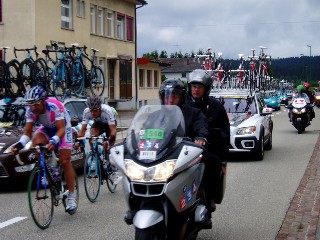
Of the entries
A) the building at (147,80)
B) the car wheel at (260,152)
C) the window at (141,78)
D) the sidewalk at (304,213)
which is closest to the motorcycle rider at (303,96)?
the car wheel at (260,152)

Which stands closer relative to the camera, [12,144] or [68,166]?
[68,166]

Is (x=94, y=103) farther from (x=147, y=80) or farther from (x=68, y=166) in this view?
(x=147, y=80)

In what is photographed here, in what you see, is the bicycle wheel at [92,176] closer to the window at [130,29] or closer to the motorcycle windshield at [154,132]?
the motorcycle windshield at [154,132]

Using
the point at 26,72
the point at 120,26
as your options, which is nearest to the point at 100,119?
the point at 26,72

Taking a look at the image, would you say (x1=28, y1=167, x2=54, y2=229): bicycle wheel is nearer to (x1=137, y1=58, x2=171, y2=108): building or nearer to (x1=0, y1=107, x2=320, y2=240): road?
(x1=0, y1=107, x2=320, y2=240): road

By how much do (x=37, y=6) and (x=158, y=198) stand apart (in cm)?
2833

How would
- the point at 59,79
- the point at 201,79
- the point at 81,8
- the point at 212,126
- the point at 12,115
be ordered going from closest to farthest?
the point at 201,79
the point at 212,126
the point at 12,115
the point at 59,79
the point at 81,8

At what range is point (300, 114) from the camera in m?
23.9

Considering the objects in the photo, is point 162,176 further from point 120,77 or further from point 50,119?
point 120,77

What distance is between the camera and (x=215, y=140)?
Result: 21.9ft

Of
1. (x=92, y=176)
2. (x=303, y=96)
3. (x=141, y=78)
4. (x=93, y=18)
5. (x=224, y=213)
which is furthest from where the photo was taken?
(x=141, y=78)

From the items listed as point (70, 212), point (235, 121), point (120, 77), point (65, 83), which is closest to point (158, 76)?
point (120, 77)

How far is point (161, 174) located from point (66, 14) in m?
32.1

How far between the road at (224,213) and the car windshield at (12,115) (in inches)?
70.4
